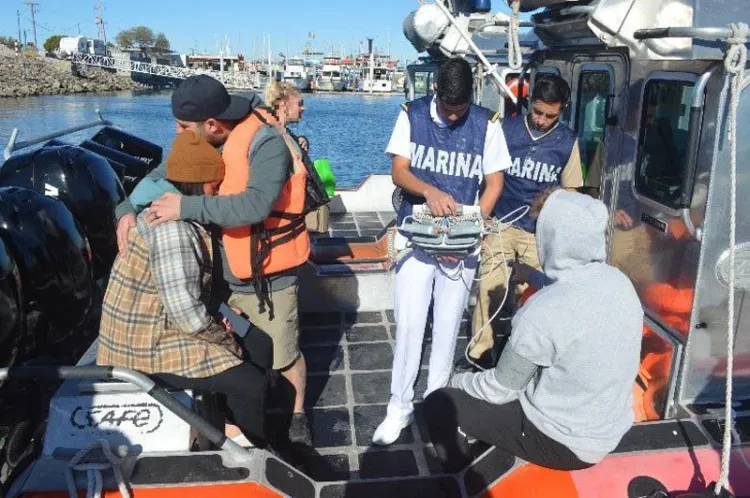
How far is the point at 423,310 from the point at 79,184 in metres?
3.06

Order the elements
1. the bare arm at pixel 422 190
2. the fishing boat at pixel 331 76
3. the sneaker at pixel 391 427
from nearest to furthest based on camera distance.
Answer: the bare arm at pixel 422 190 < the sneaker at pixel 391 427 < the fishing boat at pixel 331 76

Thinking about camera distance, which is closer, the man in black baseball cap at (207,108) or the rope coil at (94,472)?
the rope coil at (94,472)

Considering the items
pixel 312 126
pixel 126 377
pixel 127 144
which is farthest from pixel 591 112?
pixel 312 126

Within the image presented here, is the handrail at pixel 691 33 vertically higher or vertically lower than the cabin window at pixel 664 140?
higher

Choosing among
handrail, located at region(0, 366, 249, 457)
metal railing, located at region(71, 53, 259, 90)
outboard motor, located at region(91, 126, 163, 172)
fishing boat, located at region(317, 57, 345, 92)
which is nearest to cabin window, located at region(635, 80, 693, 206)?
handrail, located at region(0, 366, 249, 457)

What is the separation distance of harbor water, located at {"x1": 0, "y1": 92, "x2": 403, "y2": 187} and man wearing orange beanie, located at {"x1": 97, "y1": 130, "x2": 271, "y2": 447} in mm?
18472

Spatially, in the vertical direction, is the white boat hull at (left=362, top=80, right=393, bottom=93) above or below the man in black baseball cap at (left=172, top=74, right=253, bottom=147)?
above

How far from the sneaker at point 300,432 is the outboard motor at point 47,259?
5.37 ft

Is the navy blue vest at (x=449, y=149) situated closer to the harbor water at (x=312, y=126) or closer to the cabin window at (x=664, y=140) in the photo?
the cabin window at (x=664, y=140)

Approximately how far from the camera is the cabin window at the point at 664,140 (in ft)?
9.48

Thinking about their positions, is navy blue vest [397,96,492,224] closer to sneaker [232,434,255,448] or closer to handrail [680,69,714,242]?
handrail [680,69,714,242]

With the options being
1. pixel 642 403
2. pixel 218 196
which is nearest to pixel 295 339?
pixel 218 196

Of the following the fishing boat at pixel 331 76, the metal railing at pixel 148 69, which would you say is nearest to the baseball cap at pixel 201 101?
the metal railing at pixel 148 69

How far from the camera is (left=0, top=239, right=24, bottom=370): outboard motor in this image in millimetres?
2982
